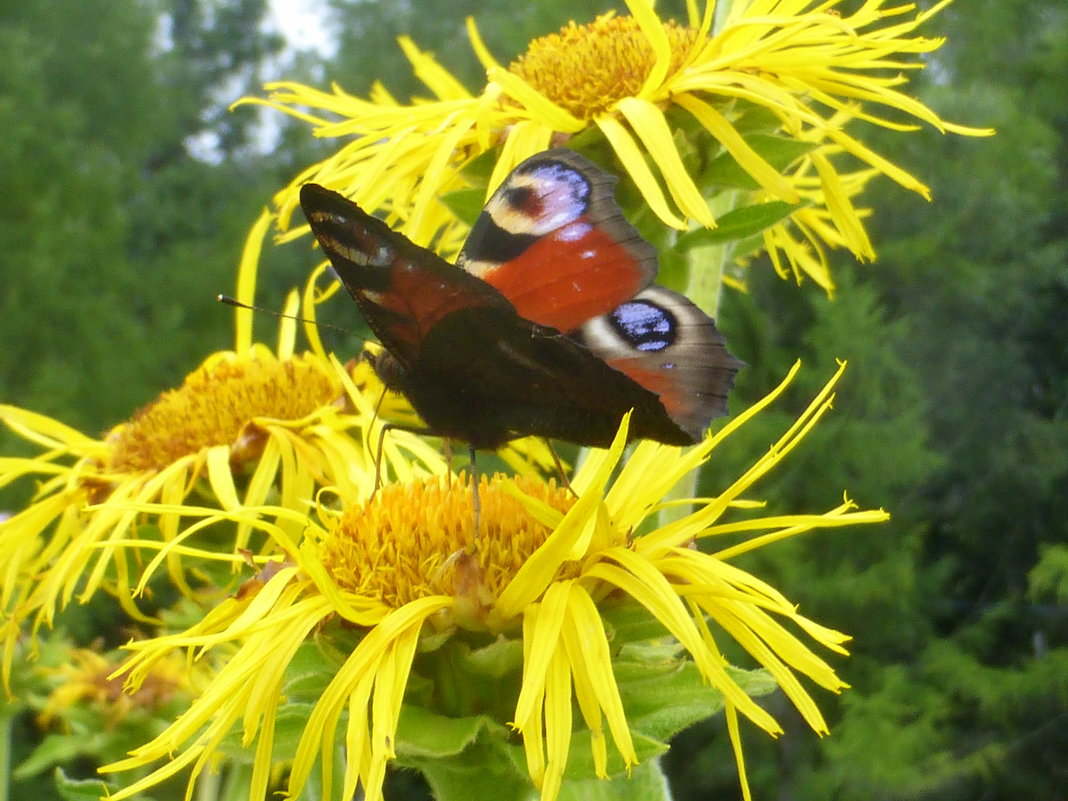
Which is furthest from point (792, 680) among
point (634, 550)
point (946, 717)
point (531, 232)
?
point (946, 717)

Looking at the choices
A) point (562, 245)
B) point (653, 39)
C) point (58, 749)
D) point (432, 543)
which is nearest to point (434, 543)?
point (432, 543)

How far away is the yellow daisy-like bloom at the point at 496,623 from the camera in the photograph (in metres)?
0.63

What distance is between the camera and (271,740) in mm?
686

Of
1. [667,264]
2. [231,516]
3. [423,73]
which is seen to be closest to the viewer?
[231,516]

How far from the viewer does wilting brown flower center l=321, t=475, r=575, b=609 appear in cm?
72

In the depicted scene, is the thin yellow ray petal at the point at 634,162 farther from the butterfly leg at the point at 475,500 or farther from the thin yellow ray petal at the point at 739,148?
the butterfly leg at the point at 475,500

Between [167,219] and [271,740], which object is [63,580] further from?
[167,219]

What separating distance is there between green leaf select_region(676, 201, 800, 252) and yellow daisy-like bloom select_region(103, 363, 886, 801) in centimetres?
24

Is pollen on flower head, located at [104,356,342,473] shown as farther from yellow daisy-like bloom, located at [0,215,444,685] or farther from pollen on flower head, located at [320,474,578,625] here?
pollen on flower head, located at [320,474,578,625]

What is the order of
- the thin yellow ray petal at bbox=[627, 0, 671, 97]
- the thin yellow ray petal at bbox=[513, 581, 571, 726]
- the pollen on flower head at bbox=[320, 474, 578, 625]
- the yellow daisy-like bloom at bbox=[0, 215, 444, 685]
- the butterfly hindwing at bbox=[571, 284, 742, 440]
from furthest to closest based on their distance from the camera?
1. the yellow daisy-like bloom at bbox=[0, 215, 444, 685]
2. the thin yellow ray petal at bbox=[627, 0, 671, 97]
3. the butterfly hindwing at bbox=[571, 284, 742, 440]
4. the pollen on flower head at bbox=[320, 474, 578, 625]
5. the thin yellow ray petal at bbox=[513, 581, 571, 726]

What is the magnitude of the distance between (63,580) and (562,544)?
643 millimetres

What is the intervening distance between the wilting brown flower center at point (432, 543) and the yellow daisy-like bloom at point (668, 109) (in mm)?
263

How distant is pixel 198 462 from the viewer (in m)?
1.13

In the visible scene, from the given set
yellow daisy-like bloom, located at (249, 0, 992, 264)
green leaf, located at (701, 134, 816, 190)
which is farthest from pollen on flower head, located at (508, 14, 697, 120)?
green leaf, located at (701, 134, 816, 190)
